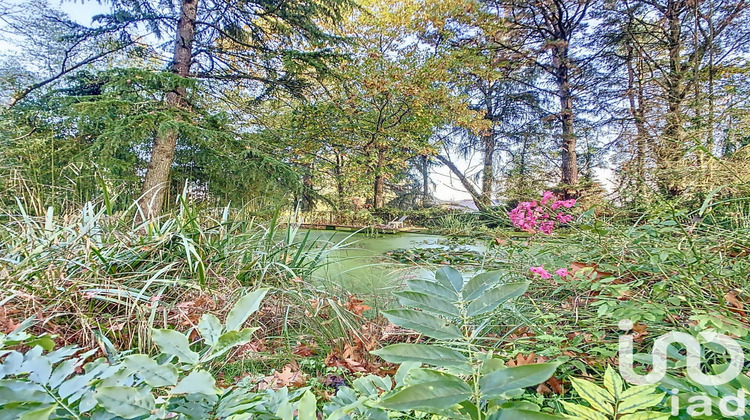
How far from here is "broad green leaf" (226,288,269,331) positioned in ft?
1.05

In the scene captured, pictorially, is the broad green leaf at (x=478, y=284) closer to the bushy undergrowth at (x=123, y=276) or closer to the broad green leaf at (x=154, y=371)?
the broad green leaf at (x=154, y=371)

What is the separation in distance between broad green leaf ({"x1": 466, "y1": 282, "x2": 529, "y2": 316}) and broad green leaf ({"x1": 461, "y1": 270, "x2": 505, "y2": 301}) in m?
0.01

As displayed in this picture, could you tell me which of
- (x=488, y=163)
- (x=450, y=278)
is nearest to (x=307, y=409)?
(x=450, y=278)

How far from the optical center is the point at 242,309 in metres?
0.34

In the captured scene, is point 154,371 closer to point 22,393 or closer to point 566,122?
point 22,393

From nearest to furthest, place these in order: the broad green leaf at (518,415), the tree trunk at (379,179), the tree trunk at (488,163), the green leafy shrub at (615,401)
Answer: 1. the broad green leaf at (518,415)
2. the green leafy shrub at (615,401)
3. the tree trunk at (379,179)
4. the tree trunk at (488,163)

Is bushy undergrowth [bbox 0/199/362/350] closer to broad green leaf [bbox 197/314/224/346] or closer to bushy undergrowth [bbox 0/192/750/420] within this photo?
bushy undergrowth [bbox 0/192/750/420]

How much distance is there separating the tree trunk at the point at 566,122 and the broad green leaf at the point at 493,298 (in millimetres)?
6144

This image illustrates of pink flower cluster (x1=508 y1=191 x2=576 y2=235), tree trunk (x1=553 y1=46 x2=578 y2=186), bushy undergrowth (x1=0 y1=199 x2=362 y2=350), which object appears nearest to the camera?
bushy undergrowth (x1=0 y1=199 x2=362 y2=350)

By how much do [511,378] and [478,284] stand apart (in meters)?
0.12

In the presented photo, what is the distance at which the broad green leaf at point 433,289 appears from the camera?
0.36 metres

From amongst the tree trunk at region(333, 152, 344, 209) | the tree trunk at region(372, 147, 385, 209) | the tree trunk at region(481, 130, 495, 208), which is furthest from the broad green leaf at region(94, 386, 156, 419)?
the tree trunk at region(481, 130, 495, 208)

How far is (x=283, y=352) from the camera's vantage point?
1044 mm

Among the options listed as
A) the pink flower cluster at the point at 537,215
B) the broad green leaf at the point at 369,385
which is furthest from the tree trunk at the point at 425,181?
the broad green leaf at the point at 369,385
